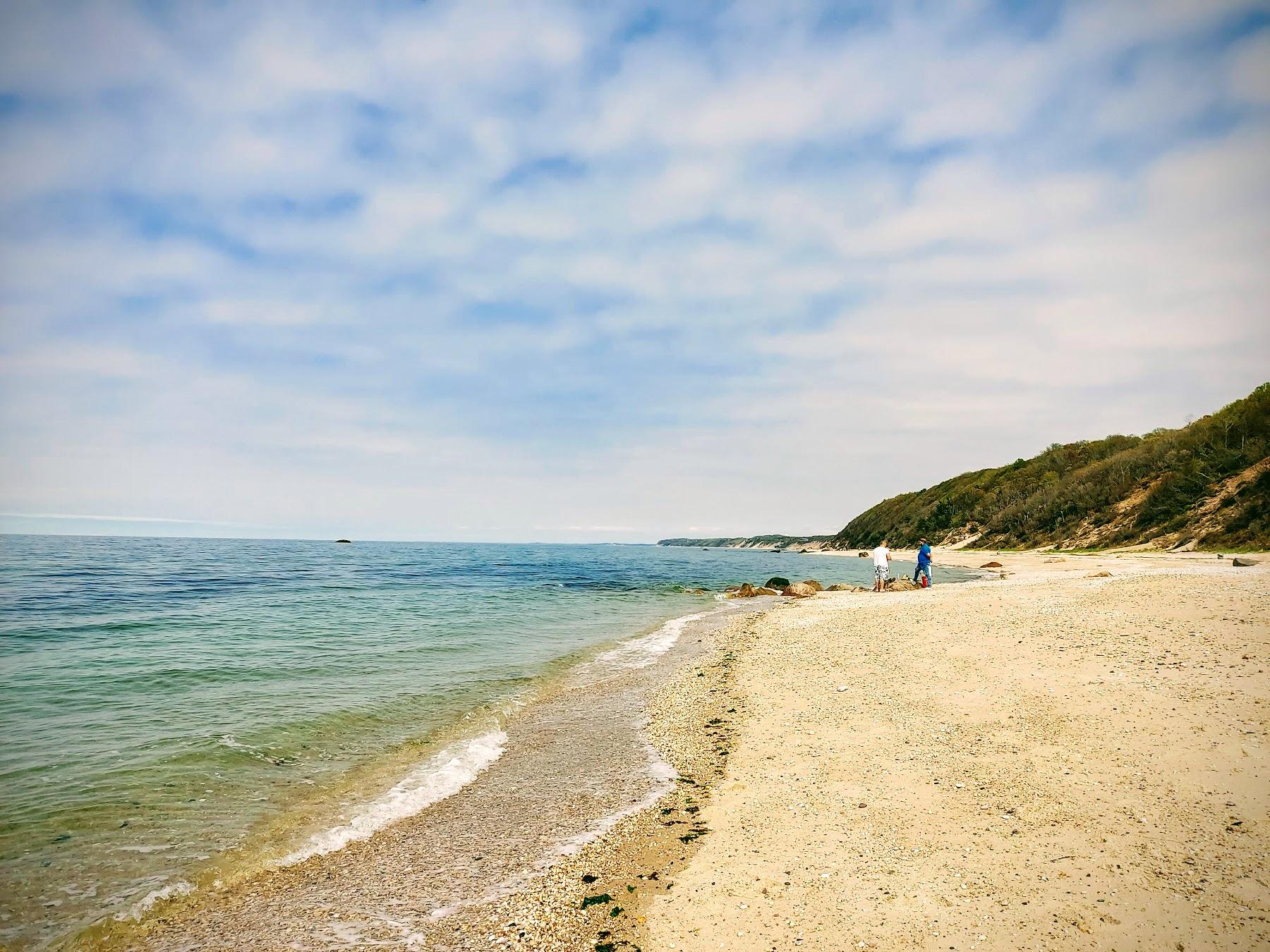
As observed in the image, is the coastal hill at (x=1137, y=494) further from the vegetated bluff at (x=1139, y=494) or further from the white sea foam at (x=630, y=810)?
the white sea foam at (x=630, y=810)

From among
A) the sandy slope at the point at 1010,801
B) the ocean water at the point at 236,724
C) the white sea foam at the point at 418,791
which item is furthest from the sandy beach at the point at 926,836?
the ocean water at the point at 236,724

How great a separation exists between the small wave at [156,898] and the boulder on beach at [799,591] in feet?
103

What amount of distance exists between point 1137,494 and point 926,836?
5857 centimetres

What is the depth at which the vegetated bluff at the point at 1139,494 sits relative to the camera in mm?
35500

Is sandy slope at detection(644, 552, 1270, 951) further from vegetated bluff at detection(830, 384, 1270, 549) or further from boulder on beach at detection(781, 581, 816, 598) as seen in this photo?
vegetated bluff at detection(830, 384, 1270, 549)

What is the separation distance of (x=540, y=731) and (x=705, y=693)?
391 centimetres

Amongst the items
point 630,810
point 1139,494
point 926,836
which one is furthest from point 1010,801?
point 1139,494

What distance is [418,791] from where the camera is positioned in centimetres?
893

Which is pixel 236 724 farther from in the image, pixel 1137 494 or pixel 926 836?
pixel 1137 494

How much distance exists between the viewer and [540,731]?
11.6 meters

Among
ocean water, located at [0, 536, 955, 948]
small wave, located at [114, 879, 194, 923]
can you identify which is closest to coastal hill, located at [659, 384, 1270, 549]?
ocean water, located at [0, 536, 955, 948]

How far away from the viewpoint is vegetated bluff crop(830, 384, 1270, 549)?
35.5 metres

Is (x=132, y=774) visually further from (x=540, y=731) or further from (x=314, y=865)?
(x=540, y=731)

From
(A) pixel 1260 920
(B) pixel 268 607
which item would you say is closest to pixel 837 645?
(A) pixel 1260 920
